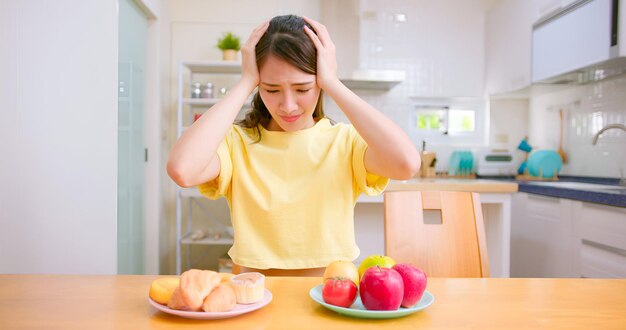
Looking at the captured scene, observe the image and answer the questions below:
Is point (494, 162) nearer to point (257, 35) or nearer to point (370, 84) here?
point (370, 84)

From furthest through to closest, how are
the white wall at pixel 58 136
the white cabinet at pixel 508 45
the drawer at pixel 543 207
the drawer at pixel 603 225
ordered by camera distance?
1. the white cabinet at pixel 508 45
2. the drawer at pixel 543 207
3. the drawer at pixel 603 225
4. the white wall at pixel 58 136

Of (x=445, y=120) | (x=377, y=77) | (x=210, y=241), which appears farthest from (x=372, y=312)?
(x=445, y=120)

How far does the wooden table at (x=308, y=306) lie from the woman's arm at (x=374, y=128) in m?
0.27

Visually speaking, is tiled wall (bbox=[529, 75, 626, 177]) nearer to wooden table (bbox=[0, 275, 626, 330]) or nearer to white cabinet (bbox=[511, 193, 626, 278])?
white cabinet (bbox=[511, 193, 626, 278])

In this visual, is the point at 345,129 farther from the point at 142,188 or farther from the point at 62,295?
the point at 142,188

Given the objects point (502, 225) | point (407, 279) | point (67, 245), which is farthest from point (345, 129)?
point (502, 225)

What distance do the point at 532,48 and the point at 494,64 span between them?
0.54 meters

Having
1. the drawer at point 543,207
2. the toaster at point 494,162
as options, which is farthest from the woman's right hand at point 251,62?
the toaster at point 494,162

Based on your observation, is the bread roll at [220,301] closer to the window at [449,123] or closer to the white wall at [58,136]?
the white wall at [58,136]

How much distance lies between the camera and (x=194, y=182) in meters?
1.15

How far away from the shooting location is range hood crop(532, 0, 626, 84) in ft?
8.10

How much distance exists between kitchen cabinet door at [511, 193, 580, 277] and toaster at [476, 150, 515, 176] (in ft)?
2.32

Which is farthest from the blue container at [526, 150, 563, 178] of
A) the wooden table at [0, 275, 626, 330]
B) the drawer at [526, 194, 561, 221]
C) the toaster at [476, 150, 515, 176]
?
the wooden table at [0, 275, 626, 330]

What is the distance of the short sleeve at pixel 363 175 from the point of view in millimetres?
1267
